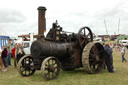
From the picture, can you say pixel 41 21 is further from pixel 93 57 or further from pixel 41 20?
pixel 93 57

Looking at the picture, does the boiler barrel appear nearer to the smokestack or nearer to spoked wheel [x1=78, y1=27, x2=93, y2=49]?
spoked wheel [x1=78, y1=27, x2=93, y2=49]

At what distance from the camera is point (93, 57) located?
24.7 ft

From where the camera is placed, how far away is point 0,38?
41.2 ft

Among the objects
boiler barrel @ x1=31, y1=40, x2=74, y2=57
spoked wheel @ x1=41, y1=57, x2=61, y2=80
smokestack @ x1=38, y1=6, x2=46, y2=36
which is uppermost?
smokestack @ x1=38, y1=6, x2=46, y2=36

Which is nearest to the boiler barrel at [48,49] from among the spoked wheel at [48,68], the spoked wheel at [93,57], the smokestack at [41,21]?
the spoked wheel at [48,68]

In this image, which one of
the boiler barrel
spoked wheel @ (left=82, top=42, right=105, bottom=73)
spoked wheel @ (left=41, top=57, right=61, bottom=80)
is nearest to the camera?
spoked wheel @ (left=41, top=57, right=61, bottom=80)

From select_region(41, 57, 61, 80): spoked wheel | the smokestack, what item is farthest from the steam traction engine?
the smokestack

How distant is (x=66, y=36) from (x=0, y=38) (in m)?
7.22

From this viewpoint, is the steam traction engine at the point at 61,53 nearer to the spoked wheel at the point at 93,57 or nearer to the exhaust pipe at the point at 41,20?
the spoked wheel at the point at 93,57

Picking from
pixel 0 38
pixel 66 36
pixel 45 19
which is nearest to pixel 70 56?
pixel 66 36

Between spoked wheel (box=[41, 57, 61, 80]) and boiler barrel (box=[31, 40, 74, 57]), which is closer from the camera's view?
spoked wheel (box=[41, 57, 61, 80])

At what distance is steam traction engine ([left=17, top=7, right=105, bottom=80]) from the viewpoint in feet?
20.0

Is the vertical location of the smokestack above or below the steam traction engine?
above

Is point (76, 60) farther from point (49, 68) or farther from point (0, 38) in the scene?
point (0, 38)
